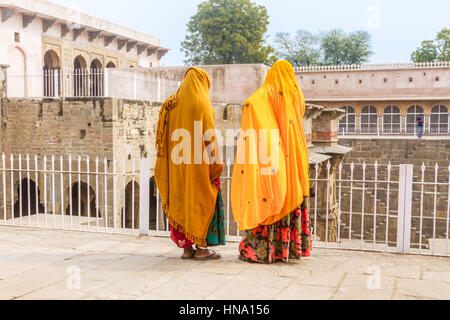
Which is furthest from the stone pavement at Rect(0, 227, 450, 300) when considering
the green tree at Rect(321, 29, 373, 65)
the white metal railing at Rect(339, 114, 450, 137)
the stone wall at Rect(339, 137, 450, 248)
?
the green tree at Rect(321, 29, 373, 65)

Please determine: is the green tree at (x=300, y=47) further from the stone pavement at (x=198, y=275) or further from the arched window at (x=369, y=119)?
the stone pavement at (x=198, y=275)

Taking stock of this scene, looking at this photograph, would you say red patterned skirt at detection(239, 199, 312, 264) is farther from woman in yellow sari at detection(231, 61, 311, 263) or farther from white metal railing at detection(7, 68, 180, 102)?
white metal railing at detection(7, 68, 180, 102)

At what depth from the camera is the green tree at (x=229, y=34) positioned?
104ft

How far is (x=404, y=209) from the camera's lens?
4.84 meters

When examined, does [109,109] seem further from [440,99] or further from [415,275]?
[440,99]

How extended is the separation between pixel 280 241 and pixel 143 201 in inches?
76.1

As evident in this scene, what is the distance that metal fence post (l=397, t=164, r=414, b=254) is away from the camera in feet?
15.6

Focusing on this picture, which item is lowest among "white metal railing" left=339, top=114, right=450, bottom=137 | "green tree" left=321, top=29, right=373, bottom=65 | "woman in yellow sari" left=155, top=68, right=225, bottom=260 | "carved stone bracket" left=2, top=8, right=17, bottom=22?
"woman in yellow sari" left=155, top=68, right=225, bottom=260

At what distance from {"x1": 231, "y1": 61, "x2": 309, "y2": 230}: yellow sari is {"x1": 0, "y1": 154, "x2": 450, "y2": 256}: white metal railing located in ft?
1.65

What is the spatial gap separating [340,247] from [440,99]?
69.6 ft

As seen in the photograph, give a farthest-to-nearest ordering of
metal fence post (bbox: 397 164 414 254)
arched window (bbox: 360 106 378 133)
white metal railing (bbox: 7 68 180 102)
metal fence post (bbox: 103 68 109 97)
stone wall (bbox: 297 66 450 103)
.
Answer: arched window (bbox: 360 106 378 133)
stone wall (bbox: 297 66 450 103)
white metal railing (bbox: 7 68 180 102)
metal fence post (bbox: 103 68 109 97)
metal fence post (bbox: 397 164 414 254)

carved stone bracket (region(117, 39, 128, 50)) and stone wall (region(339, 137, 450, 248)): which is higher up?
carved stone bracket (region(117, 39, 128, 50))

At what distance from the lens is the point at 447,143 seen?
2039cm

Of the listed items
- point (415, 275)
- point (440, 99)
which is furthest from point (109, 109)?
point (440, 99)
